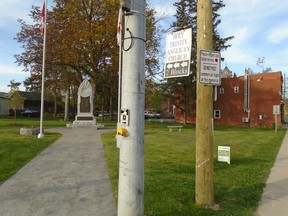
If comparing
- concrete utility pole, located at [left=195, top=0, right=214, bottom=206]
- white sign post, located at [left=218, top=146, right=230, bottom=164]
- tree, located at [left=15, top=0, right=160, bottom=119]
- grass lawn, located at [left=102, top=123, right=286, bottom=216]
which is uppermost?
tree, located at [left=15, top=0, right=160, bottom=119]

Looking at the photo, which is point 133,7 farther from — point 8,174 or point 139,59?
point 8,174

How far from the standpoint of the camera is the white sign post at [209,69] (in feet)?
19.4

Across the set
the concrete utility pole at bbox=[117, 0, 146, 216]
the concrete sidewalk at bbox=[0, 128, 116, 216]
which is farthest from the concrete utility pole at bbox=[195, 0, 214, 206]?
the concrete sidewalk at bbox=[0, 128, 116, 216]

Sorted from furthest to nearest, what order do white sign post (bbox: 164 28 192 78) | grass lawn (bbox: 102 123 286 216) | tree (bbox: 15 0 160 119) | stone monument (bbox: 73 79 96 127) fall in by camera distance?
tree (bbox: 15 0 160 119) < stone monument (bbox: 73 79 96 127) < grass lawn (bbox: 102 123 286 216) < white sign post (bbox: 164 28 192 78)

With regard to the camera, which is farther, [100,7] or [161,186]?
[100,7]

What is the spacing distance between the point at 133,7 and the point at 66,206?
3.48 metres

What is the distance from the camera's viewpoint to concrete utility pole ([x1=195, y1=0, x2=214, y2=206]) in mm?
5945

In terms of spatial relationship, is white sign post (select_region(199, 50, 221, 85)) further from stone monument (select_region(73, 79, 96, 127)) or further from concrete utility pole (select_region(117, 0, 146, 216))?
stone monument (select_region(73, 79, 96, 127))

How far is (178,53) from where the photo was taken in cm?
584

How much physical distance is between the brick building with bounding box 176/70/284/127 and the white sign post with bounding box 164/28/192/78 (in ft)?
141

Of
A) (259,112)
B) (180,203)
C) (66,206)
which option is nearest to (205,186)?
(180,203)

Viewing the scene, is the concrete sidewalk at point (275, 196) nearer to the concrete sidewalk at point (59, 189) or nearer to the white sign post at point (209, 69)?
the white sign post at point (209, 69)

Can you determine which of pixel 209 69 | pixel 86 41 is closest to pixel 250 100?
pixel 86 41

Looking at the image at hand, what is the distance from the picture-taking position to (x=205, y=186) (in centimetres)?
596
